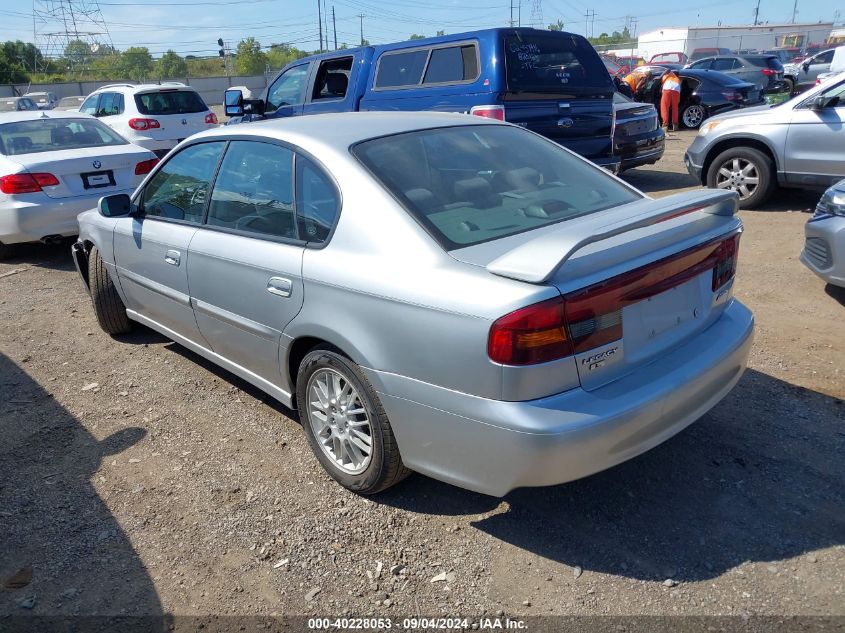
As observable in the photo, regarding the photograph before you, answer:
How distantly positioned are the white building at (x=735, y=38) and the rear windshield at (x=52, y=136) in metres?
→ 60.7

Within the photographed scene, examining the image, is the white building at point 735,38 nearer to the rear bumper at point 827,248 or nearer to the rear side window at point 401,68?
the rear side window at point 401,68

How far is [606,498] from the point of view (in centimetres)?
305

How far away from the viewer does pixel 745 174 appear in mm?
7922

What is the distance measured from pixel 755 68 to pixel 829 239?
66.4 feet

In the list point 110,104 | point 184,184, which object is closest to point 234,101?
point 110,104

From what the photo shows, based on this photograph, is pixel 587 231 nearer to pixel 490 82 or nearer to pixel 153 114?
pixel 490 82

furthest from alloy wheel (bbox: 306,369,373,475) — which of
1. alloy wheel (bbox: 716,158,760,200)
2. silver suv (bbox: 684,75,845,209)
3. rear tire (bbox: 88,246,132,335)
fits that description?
alloy wheel (bbox: 716,158,760,200)

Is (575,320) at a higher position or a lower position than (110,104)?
lower

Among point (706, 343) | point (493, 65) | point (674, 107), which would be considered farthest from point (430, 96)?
point (674, 107)

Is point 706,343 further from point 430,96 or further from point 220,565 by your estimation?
point 430,96

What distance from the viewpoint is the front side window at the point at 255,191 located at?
3.26 metres

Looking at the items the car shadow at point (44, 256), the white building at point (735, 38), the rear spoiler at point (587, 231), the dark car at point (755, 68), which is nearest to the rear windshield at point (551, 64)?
the rear spoiler at point (587, 231)

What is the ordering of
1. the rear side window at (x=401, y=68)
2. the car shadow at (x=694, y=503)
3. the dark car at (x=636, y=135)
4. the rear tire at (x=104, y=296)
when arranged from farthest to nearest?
the dark car at (x=636, y=135) < the rear side window at (x=401, y=68) < the rear tire at (x=104, y=296) < the car shadow at (x=694, y=503)

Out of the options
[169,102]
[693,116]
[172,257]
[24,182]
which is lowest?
[693,116]
